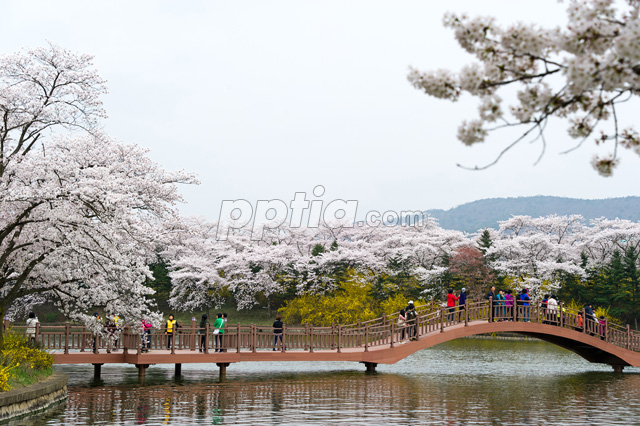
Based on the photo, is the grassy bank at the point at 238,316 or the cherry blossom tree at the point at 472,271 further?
the grassy bank at the point at 238,316

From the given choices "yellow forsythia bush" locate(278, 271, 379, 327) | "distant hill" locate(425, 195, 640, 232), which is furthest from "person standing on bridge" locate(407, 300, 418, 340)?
"distant hill" locate(425, 195, 640, 232)

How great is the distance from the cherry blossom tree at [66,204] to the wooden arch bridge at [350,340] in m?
2.04

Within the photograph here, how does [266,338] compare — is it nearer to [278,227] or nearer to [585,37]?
[585,37]

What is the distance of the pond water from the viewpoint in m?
16.2

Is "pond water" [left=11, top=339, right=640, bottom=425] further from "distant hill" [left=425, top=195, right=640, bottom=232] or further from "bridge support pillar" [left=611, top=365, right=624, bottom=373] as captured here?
"distant hill" [left=425, top=195, right=640, bottom=232]

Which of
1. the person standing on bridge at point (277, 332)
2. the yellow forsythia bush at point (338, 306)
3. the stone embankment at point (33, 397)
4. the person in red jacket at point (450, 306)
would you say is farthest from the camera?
the yellow forsythia bush at point (338, 306)

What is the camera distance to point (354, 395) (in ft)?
66.2

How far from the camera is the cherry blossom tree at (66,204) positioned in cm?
1761

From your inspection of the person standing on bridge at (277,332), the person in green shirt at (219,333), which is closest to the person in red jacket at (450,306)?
the person standing on bridge at (277,332)

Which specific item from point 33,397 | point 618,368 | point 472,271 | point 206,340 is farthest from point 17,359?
point 472,271

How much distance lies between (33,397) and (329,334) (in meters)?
12.6

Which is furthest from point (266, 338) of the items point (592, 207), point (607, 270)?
point (592, 207)

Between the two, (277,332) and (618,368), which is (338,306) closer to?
(618,368)

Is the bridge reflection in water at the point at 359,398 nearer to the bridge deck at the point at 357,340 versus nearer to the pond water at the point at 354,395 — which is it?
the pond water at the point at 354,395
